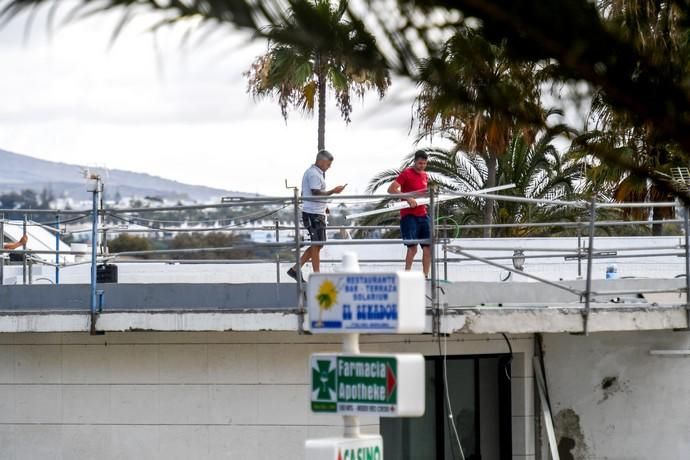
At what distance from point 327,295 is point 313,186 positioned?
558 cm

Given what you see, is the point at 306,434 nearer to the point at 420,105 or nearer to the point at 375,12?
the point at 420,105

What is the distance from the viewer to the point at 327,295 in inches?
334

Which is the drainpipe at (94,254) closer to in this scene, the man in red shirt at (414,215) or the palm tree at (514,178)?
the man in red shirt at (414,215)

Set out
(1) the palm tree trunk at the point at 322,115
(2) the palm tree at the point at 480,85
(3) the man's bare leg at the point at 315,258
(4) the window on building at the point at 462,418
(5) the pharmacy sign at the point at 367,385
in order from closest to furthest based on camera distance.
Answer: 1. (2) the palm tree at the point at 480,85
2. (5) the pharmacy sign at the point at 367,385
3. (3) the man's bare leg at the point at 315,258
4. (4) the window on building at the point at 462,418
5. (1) the palm tree trunk at the point at 322,115

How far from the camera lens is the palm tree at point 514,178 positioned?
29.3 metres

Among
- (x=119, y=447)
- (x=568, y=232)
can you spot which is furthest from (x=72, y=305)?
(x=568, y=232)

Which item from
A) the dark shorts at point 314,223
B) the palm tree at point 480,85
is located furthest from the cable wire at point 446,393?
the palm tree at point 480,85

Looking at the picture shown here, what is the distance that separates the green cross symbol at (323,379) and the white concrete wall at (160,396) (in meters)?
4.96

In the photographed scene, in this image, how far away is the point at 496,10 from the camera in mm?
5141

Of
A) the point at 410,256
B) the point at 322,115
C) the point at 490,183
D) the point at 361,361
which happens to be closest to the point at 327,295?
the point at 361,361

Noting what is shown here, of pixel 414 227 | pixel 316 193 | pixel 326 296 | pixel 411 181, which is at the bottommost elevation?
pixel 326 296

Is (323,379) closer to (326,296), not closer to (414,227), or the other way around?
(326,296)

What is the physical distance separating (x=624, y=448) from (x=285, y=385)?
4173 millimetres

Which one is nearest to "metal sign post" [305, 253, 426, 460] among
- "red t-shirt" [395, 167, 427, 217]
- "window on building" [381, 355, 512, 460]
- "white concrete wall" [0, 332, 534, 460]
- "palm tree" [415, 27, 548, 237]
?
"palm tree" [415, 27, 548, 237]
